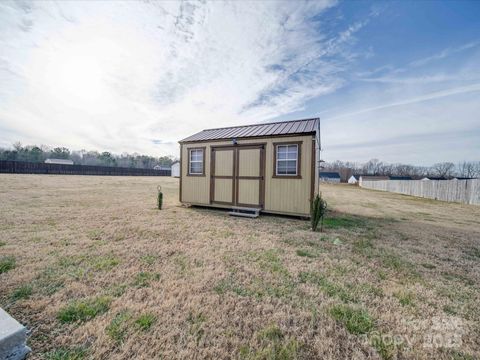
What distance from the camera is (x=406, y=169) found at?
82.6 metres

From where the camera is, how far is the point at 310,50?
27.1 feet

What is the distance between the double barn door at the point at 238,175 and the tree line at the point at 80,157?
63.6m

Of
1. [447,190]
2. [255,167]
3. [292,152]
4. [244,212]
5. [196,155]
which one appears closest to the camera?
[292,152]

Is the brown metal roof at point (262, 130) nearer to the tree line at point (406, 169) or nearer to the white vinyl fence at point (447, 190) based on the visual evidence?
the white vinyl fence at point (447, 190)

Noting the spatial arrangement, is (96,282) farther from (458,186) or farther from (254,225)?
(458,186)

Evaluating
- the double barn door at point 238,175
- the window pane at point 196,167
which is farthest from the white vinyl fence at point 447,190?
the window pane at point 196,167

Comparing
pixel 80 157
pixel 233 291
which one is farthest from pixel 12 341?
pixel 80 157

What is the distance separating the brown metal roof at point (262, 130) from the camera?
7.37m

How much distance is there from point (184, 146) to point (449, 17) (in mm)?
11229

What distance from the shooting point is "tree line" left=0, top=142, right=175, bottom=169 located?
1885 inches

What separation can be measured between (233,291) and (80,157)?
8709cm

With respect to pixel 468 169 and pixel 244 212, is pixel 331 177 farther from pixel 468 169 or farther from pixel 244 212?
pixel 244 212

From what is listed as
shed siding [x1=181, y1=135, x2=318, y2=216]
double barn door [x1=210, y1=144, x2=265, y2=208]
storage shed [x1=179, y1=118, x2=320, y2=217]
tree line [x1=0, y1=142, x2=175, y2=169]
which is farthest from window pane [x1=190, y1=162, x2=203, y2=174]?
tree line [x1=0, y1=142, x2=175, y2=169]

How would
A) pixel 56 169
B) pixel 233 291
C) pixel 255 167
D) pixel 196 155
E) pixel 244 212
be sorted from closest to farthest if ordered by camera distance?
1. pixel 233 291
2. pixel 255 167
3. pixel 244 212
4. pixel 196 155
5. pixel 56 169
